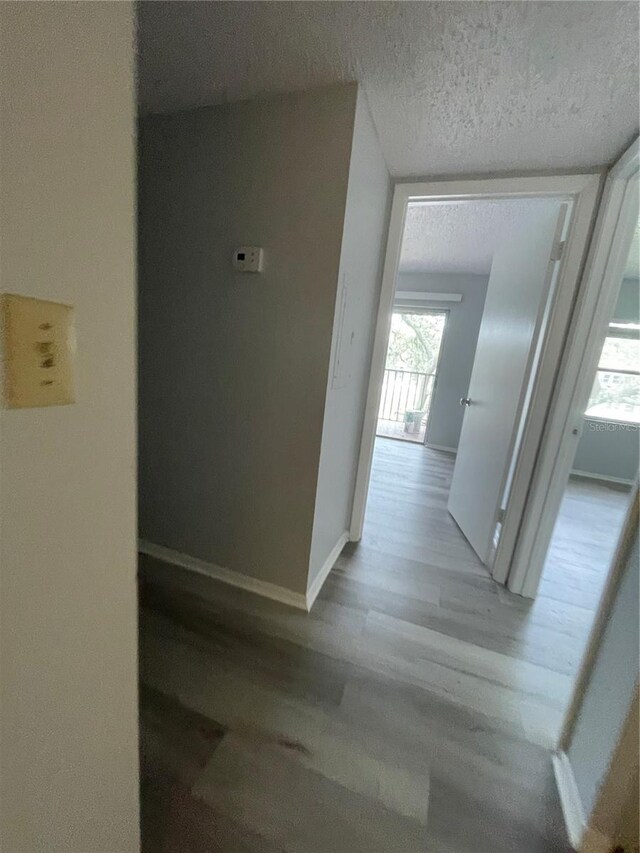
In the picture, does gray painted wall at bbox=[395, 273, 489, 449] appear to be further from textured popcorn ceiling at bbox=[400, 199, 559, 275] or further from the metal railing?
the metal railing

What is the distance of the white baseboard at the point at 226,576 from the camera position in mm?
1663

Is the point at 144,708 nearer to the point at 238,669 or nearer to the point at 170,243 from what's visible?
the point at 238,669

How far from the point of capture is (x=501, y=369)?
85.4 inches

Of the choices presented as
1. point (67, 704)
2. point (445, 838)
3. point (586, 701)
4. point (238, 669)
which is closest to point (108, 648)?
point (67, 704)

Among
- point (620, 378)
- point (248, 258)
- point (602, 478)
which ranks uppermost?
point (248, 258)

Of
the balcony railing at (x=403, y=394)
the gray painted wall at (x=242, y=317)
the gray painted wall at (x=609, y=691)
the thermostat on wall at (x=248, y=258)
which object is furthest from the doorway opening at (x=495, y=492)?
the balcony railing at (x=403, y=394)

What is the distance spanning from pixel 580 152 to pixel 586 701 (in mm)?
2085

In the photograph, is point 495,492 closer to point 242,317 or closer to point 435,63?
point 242,317

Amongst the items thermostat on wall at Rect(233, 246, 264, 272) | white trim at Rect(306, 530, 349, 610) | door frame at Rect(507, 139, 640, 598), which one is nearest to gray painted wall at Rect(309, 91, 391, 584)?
A: white trim at Rect(306, 530, 349, 610)

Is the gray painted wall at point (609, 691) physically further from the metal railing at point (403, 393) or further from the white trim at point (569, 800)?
the metal railing at point (403, 393)

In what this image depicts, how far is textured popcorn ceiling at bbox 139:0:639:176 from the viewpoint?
96 centimetres

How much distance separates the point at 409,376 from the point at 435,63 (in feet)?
16.8

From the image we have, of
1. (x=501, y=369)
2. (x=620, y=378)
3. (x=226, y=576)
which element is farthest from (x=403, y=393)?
(x=226, y=576)

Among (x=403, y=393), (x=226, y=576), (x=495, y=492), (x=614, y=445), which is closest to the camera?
(x=226, y=576)
